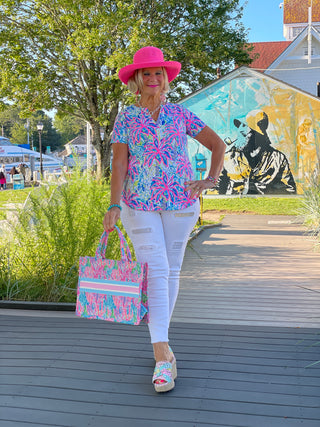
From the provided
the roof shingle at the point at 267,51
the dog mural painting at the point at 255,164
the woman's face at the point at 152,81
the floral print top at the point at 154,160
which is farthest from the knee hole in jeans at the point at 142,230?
the roof shingle at the point at 267,51

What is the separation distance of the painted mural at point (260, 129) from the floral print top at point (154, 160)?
51.6 ft

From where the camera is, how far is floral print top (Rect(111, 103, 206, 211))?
3.09 meters

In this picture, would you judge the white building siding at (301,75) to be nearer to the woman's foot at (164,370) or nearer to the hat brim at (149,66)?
the hat brim at (149,66)

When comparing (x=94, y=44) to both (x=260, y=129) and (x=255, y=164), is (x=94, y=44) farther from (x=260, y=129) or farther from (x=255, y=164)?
(x=255, y=164)

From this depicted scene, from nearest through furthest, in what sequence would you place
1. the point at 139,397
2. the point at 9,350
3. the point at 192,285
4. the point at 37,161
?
the point at 139,397, the point at 9,350, the point at 192,285, the point at 37,161

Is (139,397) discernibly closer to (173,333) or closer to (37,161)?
(173,333)

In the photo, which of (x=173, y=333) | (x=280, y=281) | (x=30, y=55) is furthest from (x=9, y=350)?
(x=30, y=55)

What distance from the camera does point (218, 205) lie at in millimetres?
16797

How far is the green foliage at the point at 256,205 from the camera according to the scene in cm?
1498

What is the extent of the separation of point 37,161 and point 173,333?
48518 millimetres

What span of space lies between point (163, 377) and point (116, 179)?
1058mm

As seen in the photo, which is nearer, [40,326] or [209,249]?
[40,326]

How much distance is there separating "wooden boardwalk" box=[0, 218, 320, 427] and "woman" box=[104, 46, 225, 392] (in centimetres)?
24

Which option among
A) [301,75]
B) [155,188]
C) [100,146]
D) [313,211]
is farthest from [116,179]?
[301,75]
